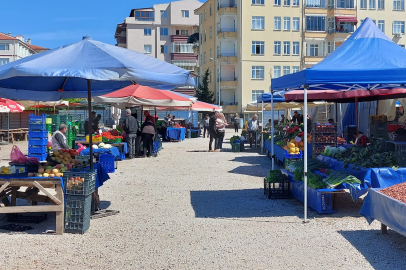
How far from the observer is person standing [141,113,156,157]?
20266 mm

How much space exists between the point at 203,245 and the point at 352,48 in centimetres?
532

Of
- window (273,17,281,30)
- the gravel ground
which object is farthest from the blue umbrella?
window (273,17,281,30)

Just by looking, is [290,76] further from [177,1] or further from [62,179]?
[177,1]

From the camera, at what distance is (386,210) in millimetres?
7059

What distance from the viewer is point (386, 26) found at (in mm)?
63531

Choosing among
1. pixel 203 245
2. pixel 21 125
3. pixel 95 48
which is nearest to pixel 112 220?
pixel 203 245

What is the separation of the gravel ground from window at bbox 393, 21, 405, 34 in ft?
194

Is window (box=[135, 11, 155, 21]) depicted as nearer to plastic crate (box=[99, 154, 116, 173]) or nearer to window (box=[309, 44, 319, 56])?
window (box=[309, 44, 319, 56])

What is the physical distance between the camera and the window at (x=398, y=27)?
209ft

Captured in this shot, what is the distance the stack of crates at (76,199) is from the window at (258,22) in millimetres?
56934

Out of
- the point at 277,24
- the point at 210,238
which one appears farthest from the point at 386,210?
the point at 277,24

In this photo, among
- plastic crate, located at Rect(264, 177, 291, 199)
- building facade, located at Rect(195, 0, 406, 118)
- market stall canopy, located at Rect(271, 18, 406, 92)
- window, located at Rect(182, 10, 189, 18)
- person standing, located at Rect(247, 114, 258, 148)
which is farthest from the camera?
window, located at Rect(182, 10, 189, 18)

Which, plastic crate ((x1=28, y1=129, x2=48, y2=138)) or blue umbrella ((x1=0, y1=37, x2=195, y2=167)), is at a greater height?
blue umbrella ((x1=0, y1=37, x2=195, y2=167))

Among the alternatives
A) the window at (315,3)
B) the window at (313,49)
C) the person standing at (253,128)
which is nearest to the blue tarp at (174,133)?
the person standing at (253,128)
